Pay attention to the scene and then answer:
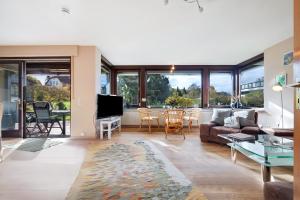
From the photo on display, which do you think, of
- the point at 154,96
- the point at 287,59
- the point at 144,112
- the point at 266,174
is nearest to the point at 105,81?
the point at 144,112

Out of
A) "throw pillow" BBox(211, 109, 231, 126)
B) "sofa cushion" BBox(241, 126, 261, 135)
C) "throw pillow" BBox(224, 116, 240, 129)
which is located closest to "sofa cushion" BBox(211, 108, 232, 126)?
"throw pillow" BBox(211, 109, 231, 126)

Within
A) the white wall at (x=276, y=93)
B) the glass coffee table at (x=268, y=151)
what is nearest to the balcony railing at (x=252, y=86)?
the white wall at (x=276, y=93)

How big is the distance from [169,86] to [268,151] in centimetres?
552

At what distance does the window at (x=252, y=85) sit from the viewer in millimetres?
6272

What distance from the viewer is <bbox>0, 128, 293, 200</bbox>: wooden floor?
7.73 ft

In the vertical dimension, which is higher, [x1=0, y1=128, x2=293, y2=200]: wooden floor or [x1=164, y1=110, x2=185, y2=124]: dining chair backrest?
[x1=164, y1=110, x2=185, y2=124]: dining chair backrest

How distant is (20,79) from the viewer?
562cm

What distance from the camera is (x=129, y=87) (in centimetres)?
815

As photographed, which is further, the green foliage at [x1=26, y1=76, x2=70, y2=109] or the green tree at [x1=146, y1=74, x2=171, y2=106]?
the green foliage at [x1=26, y1=76, x2=70, y2=109]

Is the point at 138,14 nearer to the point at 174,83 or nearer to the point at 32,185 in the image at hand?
the point at 32,185

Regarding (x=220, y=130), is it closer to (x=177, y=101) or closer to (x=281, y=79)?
(x=281, y=79)

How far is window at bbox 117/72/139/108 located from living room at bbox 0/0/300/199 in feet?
0.13

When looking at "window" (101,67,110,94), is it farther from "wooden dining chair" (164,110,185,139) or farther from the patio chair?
"wooden dining chair" (164,110,185,139)

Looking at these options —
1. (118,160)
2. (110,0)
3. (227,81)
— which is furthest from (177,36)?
(227,81)
